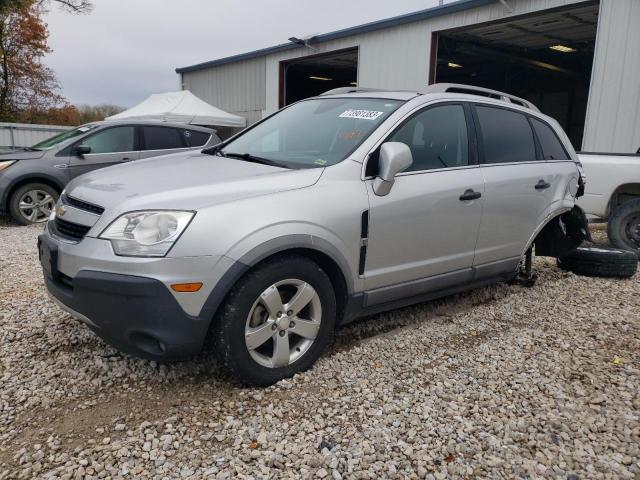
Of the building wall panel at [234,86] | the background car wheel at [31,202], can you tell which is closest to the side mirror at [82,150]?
the background car wheel at [31,202]

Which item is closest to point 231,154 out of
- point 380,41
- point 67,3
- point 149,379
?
point 149,379

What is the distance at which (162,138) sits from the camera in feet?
29.7

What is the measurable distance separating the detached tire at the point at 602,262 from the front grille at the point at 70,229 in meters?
4.65

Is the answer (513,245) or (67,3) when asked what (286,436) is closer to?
(513,245)

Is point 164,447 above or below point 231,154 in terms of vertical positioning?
below

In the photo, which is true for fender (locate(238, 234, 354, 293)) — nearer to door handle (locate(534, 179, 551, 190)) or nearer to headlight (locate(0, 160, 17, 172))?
door handle (locate(534, 179, 551, 190))

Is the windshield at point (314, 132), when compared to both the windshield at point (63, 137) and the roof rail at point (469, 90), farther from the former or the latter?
the windshield at point (63, 137)

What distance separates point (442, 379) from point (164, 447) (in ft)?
5.38

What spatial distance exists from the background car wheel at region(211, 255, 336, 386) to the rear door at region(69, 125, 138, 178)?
6.55 m

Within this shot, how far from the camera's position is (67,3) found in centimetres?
1673

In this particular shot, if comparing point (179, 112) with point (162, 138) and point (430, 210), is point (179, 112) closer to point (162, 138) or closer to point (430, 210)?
point (162, 138)

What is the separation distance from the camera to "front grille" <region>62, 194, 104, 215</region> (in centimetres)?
281

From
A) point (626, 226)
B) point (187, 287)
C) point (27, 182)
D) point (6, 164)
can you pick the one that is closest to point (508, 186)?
point (187, 287)

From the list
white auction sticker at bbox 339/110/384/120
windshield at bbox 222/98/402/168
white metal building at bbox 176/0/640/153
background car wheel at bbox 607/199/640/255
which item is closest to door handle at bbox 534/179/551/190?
windshield at bbox 222/98/402/168
